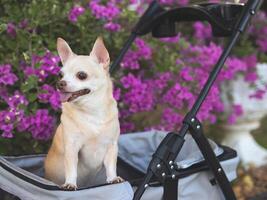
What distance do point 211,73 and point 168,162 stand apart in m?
0.39

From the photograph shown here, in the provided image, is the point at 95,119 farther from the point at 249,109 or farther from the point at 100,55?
the point at 249,109

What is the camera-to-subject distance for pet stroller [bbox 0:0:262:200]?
160 centimetres

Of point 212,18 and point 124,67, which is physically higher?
point 212,18

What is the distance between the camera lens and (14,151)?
7.77 ft

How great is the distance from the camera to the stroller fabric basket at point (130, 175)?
61.6 inches

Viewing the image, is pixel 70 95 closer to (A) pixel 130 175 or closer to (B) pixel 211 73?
(B) pixel 211 73

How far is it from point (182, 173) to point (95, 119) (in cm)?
37

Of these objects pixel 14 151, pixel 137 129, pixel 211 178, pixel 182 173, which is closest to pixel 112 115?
pixel 182 173

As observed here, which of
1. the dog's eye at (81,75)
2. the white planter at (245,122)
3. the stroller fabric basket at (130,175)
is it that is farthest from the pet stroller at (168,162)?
the white planter at (245,122)

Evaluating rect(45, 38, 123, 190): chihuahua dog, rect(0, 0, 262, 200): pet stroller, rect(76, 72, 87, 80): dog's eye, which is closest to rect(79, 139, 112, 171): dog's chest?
rect(45, 38, 123, 190): chihuahua dog

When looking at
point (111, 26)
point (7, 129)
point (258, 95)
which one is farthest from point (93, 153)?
point (258, 95)

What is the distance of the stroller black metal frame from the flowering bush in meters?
0.27

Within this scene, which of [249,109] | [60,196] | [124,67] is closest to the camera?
[60,196]

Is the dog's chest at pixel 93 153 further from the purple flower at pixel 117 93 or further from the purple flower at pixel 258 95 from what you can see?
the purple flower at pixel 258 95
